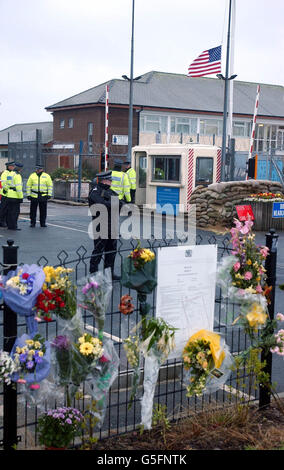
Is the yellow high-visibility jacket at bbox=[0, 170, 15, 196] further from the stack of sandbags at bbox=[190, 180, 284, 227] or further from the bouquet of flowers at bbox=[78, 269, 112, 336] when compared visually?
the bouquet of flowers at bbox=[78, 269, 112, 336]

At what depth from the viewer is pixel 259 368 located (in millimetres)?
4996

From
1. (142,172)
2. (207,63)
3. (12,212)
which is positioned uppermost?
(207,63)

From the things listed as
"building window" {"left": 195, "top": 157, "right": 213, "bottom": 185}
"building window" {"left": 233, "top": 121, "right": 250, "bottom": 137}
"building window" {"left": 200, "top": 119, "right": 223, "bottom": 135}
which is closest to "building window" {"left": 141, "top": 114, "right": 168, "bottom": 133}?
"building window" {"left": 200, "top": 119, "right": 223, "bottom": 135}

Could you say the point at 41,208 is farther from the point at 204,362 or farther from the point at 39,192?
the point at 204,362

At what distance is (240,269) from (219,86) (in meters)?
48.2

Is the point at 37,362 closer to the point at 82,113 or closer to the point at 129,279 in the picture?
the point at 129,279

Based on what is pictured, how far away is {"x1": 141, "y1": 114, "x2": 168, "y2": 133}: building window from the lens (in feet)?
151

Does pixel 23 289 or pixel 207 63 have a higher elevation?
pixel 207 63

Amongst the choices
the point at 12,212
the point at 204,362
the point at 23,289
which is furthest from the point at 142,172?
the point at 23,289

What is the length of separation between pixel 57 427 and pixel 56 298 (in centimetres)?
85

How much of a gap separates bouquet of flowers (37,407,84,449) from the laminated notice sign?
961 mm

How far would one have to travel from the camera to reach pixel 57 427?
4246 mm

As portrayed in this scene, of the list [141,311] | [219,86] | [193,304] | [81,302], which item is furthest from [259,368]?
[219,86]

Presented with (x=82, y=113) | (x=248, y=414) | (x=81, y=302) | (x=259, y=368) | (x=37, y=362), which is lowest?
(x=248, y=414)
